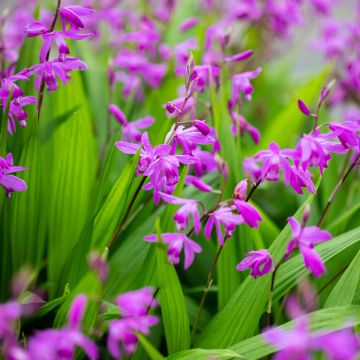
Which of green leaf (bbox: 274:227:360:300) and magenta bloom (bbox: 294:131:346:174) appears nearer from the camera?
magenta bloom (bbox: 294:131:346:174)

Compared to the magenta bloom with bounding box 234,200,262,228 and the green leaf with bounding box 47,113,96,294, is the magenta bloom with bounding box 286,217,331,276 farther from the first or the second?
the green leaf with bounding box 47,113,96,294

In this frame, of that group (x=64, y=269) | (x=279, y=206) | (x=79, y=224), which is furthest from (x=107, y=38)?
(x=64, y=269)

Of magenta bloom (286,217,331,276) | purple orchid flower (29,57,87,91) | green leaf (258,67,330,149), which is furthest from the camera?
green leaf (258,67,330,149)

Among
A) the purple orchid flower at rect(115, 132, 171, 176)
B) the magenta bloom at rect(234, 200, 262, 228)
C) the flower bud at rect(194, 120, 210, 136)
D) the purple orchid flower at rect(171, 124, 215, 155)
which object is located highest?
the flower bud at rect(194, 120, 210, 136)

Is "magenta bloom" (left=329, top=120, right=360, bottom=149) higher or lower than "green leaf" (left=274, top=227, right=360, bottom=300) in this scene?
higher

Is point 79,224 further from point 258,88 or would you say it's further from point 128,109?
point 258,88

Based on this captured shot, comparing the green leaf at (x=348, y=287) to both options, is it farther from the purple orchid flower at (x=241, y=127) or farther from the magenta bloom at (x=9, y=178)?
the magenta bloom at (x=9, y=178)

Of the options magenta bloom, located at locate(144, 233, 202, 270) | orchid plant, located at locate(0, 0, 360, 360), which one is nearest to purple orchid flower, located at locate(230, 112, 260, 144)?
orchid plant, located at locate(0, 0, 360, 360)

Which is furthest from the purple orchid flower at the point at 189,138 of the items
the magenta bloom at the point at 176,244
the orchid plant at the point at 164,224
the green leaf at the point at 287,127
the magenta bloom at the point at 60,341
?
the green leaf at the point at 287,127
